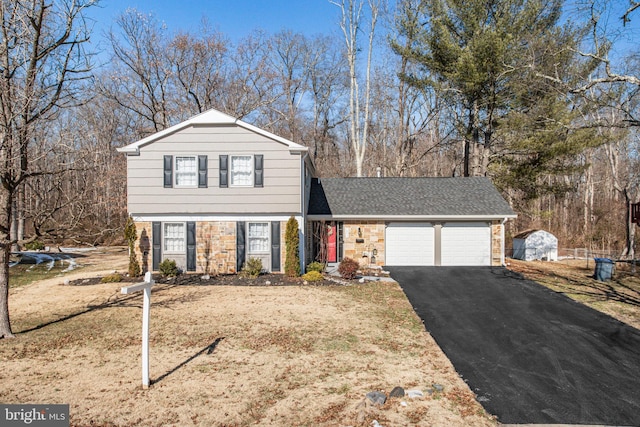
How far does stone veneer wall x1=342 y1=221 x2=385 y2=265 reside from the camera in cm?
1625

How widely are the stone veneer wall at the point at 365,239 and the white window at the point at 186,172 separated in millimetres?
6387

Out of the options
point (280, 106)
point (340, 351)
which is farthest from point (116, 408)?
point (280, 106)

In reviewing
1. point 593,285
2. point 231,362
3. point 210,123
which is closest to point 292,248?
point 210,123

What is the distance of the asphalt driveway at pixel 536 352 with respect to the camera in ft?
16.0

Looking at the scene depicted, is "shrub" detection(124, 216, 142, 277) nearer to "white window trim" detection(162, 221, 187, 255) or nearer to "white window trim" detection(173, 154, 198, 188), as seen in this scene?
"white window trim" detection(162, 221, 187, 255)

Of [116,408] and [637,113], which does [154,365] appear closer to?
[116,408]

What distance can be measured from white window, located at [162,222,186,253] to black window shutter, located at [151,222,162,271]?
0.56 feet

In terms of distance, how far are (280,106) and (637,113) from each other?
71.8 feet

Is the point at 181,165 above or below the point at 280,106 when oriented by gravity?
below

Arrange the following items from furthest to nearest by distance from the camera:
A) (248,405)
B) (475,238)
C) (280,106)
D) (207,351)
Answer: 1. (280,106)
2. (475,238)
3. (207,351)
4. (248,405)

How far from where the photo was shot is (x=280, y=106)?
29.7 meters

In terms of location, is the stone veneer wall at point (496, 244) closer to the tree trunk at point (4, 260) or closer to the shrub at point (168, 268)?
the shrub at point (168, 268)

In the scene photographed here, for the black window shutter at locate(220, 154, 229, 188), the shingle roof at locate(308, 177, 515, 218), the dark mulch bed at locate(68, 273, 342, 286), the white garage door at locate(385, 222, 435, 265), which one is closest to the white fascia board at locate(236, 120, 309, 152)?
the black window shutter at locate(220, 154, 229, 188)

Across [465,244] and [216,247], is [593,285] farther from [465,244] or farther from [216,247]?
[216,247]
